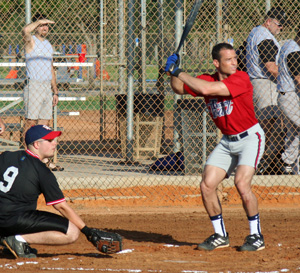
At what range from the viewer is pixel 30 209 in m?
5.18

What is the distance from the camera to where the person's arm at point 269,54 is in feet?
26.9

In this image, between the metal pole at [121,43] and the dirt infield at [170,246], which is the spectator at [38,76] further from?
the metal pole at [121,43]

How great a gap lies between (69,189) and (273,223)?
299cm

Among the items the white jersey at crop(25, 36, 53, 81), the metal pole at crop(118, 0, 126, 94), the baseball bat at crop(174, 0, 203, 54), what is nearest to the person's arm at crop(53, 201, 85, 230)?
the baseball bat at crop(174, 0, 203, 54)

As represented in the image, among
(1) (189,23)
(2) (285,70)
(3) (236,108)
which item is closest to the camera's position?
(3) (236,108)

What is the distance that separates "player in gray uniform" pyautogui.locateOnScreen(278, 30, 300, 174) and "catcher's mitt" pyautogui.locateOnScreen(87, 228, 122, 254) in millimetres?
4337

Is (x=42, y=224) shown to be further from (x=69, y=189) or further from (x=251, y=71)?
(x=251, y=71)

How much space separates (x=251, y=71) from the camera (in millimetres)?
8422

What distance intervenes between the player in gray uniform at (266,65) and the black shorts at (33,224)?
4.35 metres

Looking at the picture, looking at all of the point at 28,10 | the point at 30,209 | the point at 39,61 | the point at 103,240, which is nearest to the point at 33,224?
the point at 30,209

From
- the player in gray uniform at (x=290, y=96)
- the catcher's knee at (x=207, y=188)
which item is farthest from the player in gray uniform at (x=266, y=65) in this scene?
the catcher's knee at (x=207, y=188)

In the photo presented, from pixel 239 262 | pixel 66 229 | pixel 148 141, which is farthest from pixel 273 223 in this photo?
pixel 148 141

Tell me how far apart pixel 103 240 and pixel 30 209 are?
788mm

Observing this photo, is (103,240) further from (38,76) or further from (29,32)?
(29,32)
